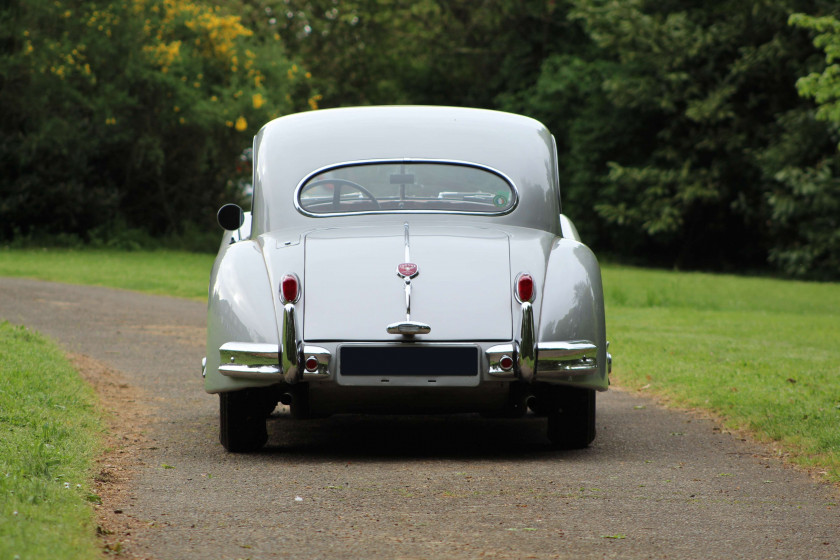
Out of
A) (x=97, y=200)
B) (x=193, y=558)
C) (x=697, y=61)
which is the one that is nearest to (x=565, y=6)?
(x=697, y=61)

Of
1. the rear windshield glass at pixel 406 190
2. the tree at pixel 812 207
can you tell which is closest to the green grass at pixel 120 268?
the rear windshield glass at pixel 406 190

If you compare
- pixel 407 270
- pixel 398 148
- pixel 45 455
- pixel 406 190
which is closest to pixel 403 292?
pixel 407 270

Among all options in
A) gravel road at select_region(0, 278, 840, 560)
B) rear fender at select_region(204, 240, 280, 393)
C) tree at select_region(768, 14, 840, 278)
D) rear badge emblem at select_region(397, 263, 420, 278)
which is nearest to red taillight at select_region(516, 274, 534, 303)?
rear badge emblem at select_region(397, 263, 420, 278)

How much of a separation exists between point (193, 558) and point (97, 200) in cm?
2671

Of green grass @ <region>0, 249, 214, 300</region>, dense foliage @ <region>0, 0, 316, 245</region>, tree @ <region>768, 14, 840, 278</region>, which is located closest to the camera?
green grass @ <region>0, 249, 214, 300</region>

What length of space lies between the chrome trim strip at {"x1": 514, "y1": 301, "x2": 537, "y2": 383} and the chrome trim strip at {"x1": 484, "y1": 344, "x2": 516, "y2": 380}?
0.03 meters

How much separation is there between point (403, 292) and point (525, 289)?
1.93 feet

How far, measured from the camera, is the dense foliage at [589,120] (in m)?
29.1

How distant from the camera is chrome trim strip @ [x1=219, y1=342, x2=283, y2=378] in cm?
582

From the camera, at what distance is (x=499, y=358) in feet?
18.9

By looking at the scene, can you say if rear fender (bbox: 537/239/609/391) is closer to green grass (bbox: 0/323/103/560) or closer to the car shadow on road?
the car shadow on road

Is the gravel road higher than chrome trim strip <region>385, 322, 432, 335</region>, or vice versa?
chrome trim strip <region>385, 322, 432, 335</region>

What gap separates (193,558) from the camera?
401 cm

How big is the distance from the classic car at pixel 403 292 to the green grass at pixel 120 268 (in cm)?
1155
